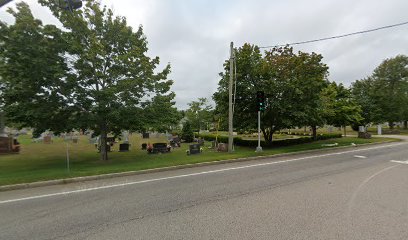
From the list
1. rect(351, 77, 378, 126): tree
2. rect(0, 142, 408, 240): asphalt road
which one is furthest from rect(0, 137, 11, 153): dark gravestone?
rect(351, 77, 378, 126): tree

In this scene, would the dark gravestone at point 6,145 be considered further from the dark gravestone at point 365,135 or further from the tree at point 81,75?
the dark gravestone at point 365,135

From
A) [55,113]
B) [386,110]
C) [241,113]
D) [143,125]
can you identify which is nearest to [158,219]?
[143,125]

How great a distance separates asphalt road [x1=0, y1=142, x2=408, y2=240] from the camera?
4145mm

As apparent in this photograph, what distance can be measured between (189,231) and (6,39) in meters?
12.4

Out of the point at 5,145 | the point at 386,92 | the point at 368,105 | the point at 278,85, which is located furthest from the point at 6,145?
the point at 386,92

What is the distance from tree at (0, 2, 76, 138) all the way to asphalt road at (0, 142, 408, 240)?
20.4 feet

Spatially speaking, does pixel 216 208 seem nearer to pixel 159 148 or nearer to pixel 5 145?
pixel 159 148

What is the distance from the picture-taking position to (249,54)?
18.1 metres

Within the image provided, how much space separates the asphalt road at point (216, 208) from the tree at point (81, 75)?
18.5 ft

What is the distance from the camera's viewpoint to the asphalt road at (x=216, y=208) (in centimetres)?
414

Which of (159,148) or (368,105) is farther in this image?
(368,105)

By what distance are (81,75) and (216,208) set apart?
1074 centimetres

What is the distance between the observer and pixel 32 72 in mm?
11344

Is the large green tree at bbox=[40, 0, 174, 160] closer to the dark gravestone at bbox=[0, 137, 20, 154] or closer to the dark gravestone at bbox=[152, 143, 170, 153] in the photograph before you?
the dark gravestone at bbox=[152, 143, 170, 153]
